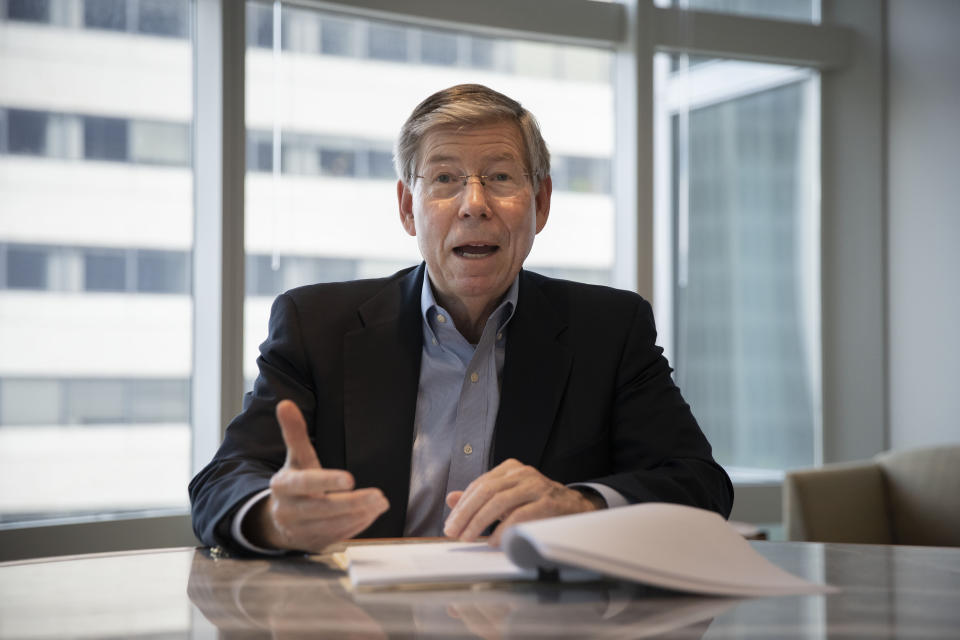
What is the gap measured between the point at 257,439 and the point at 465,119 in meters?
0.70

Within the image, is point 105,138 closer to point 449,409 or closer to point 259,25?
point 259,25

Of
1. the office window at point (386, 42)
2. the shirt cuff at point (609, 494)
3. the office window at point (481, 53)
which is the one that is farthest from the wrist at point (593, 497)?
the office window at point (481, 53)

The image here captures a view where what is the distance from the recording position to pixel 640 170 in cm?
406

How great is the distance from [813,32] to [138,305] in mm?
3313

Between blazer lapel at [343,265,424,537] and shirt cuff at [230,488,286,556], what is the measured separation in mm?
385

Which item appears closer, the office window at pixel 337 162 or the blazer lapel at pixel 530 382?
the blazer lapel at pixel 530 382

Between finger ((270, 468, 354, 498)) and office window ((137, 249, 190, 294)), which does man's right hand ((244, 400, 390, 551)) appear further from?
office window ((137, 249, 190, 294))

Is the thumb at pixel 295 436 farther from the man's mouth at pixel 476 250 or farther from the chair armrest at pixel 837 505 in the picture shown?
the chair armrest at pixel 837 505

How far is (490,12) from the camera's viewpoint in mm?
3852

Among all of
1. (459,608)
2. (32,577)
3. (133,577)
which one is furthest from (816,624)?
(32,577)

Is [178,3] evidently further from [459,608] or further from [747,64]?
[459,608]

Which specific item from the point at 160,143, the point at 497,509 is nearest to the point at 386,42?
the point at 160,143

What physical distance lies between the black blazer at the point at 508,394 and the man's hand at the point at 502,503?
0.32 meters

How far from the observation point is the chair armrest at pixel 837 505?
293 centimetres
